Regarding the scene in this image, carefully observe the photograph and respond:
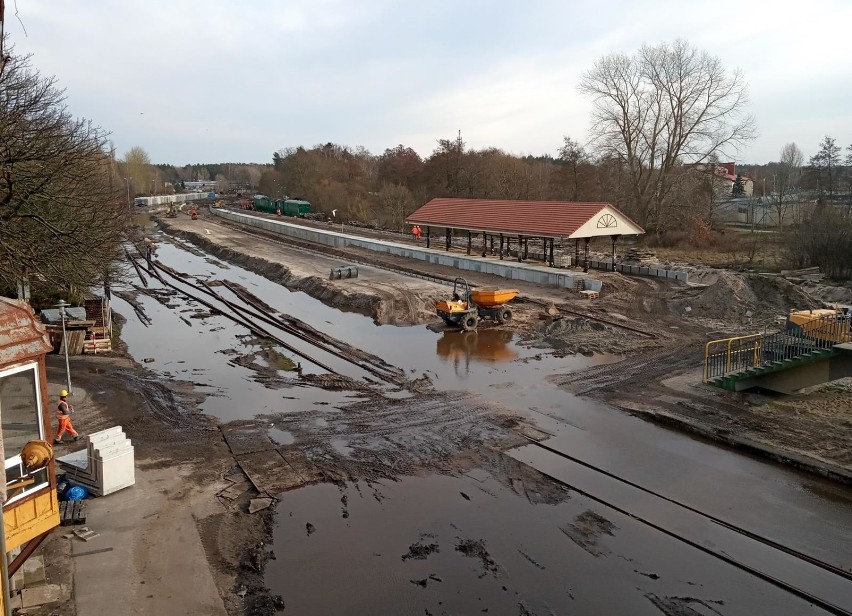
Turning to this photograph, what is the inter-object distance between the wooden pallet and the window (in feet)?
9.32

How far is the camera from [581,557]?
32.0 ft

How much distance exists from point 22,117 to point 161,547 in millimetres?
15409

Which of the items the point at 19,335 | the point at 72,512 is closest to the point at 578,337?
the point at 72,512


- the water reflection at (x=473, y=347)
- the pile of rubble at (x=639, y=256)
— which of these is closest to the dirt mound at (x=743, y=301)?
Result: the water reflection at (x=473, y=347)

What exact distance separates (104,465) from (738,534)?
10377mm

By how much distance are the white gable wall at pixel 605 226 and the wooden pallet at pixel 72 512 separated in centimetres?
2707

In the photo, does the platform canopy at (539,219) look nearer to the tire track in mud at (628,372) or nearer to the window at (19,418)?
the tire track in mud at (628,372)

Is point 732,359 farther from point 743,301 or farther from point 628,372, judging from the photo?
point 743,301

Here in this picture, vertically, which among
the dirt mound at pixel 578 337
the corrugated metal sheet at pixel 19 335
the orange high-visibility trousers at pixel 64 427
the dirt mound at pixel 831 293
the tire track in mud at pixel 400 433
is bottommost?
the tire track in mud at pixel 400 433

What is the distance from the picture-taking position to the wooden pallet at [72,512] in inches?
394

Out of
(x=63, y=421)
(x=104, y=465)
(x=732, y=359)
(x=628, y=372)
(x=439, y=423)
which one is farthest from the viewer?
(x=628, y=372)

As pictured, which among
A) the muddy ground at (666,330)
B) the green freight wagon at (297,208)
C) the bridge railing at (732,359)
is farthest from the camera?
the green freight wagon at (297,208)

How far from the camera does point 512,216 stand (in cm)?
3866

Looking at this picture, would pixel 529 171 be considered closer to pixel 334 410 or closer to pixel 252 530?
pixel 334 410
